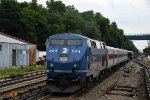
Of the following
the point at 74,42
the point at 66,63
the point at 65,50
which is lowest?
the point at 66,63

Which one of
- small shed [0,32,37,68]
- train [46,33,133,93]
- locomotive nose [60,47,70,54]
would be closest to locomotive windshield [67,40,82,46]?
train [46,33,133,93]

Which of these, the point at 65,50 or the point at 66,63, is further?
the point at 65,50

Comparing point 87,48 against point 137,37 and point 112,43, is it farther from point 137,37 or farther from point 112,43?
point 137,37

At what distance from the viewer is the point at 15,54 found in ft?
148

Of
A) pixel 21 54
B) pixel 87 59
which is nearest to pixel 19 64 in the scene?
pixel 21 54

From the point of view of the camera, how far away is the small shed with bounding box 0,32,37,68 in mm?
41241

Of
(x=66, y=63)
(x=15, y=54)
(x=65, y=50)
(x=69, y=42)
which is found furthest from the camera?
(x=15, y=54)

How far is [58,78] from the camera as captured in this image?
65.6 ft

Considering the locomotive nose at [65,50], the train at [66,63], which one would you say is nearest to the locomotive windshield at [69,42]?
the train at [66,63]

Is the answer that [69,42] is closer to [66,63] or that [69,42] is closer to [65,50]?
[65,50]

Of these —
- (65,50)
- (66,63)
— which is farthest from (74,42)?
(66,63)

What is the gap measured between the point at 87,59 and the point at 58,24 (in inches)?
2834

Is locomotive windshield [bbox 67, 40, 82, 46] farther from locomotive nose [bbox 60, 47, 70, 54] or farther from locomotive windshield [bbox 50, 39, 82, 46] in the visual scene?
locomotive nose [bbox 60, 47, 70, 54]

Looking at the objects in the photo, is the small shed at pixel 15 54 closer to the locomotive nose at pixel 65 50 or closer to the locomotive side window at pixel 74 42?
the locomotive side window at pixel 74 42
